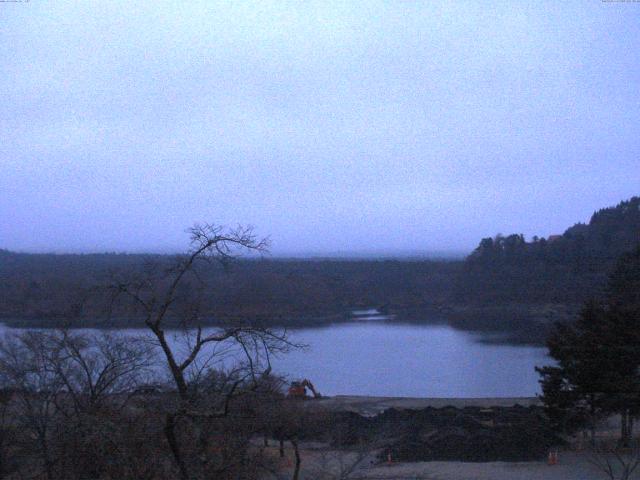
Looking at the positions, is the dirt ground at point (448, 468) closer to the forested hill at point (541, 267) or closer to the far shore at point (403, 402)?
the far shore at point (403, 402)

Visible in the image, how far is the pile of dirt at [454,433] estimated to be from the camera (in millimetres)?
13562

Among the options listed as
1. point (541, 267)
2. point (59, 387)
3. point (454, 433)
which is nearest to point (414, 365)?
point (454, 433)

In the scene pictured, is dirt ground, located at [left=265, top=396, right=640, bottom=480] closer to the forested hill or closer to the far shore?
the far shore

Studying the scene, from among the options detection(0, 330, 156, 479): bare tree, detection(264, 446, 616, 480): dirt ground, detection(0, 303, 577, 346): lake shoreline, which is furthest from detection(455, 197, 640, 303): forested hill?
detection(0, 330, 156, 479): bare tree

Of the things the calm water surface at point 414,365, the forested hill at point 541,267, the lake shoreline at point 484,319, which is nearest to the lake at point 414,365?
the calm water surface at point 414,365

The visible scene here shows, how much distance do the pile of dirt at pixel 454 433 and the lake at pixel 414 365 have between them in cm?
328

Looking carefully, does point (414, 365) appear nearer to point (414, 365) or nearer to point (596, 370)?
point (414, 365)

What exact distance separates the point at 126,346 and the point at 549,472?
24.0ft

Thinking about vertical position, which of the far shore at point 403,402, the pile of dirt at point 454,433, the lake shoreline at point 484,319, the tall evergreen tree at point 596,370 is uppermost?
the tall evergreen tree at point 596,370

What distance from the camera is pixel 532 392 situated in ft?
72.3

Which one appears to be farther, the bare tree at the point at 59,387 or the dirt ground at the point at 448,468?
the dirt ground at the point at 448,468

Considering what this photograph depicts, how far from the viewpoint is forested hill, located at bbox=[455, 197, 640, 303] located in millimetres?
43625

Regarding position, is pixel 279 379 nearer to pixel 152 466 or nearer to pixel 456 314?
pixel 152 466

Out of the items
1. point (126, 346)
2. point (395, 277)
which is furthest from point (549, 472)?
point (395, 277)
